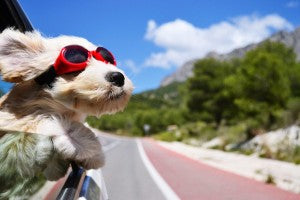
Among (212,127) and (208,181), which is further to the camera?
(212,127)

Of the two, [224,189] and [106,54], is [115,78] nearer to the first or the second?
[106,54]

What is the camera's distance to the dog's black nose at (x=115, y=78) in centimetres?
205

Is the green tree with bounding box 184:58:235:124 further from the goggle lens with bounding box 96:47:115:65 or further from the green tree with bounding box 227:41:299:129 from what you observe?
the goggle lens with bounding box 96:47:115:65

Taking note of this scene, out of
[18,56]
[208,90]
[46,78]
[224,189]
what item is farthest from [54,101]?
[208,90]

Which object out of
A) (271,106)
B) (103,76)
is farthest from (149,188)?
(271,106)

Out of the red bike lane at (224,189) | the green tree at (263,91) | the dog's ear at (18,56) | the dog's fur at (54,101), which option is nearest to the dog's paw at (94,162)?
the dog's fur at (54,101)

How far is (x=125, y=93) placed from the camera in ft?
6.81

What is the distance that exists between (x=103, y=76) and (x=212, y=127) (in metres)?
57.2

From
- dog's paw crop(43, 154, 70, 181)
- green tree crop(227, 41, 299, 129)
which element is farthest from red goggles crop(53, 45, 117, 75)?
green tree crop(227, 41, 299, 129)

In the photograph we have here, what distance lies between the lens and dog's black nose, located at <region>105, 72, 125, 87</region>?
6.73ft

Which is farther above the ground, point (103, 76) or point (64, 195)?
point (103, 76)

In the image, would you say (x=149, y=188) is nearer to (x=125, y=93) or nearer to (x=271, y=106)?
(x=125, y=93)

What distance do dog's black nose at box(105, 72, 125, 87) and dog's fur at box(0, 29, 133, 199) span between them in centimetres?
2

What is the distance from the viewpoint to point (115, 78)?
2.06 meters
